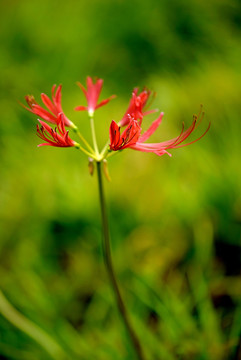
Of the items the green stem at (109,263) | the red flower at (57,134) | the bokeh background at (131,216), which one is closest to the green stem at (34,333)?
the bokeh background at (131,216)

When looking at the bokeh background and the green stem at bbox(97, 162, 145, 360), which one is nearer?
the green stem at bbox(97, 162, 145, 360)

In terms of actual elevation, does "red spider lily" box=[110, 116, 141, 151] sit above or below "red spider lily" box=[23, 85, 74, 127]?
below

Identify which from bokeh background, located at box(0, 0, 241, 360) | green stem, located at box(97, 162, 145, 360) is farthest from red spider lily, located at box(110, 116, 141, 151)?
bokeh background, located at box(0, 0, 241, 360)

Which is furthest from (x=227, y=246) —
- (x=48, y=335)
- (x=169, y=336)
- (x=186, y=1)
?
(x=186, y=1)

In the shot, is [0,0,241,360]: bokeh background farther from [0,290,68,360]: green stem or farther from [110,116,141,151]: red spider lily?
[110,116,141,151]: red spider lily

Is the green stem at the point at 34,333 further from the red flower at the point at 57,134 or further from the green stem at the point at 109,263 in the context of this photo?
the red flower at the point at 57,134

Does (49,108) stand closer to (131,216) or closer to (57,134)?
(57,134)

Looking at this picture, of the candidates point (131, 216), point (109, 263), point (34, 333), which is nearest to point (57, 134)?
point (109, 263)

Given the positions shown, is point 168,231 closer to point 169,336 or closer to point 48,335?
point 169,336
